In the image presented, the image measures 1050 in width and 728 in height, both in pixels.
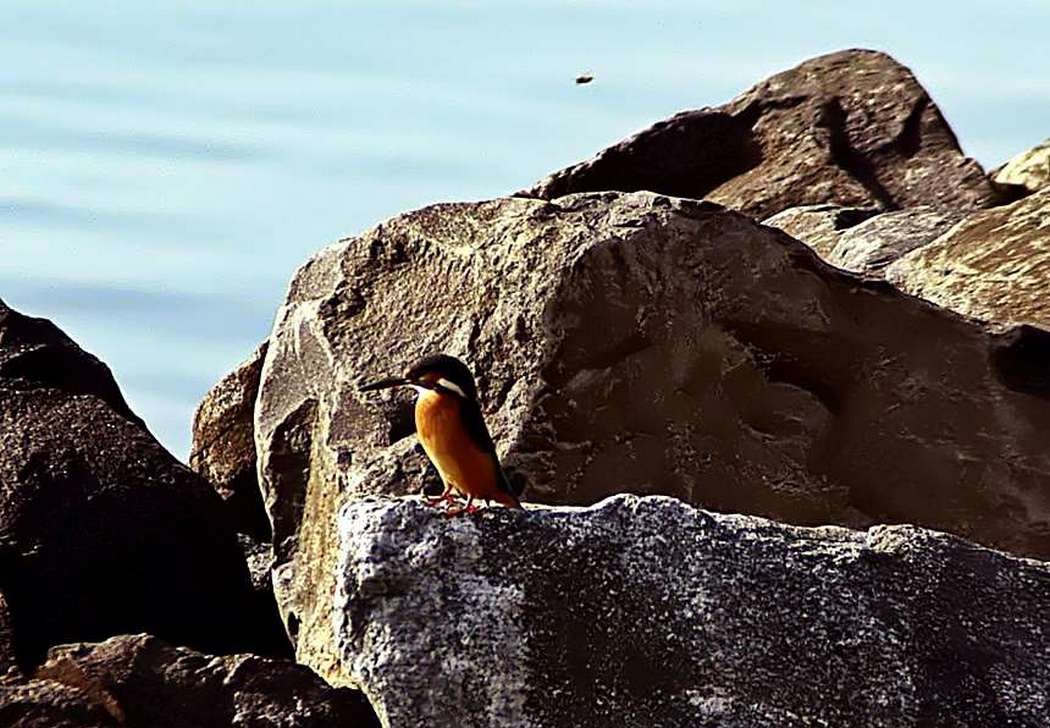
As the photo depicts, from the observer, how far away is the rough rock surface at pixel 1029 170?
17000 mm

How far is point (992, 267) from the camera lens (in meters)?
12.8

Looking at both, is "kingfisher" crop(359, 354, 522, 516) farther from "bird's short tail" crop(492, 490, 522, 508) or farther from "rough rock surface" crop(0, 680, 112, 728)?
Result: "rough rock surface" crop(0, 680, 112, 728)

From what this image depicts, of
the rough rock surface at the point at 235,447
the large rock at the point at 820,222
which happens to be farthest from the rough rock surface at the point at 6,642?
the large rock at the point at 820,222

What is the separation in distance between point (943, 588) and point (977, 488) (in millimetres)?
2933

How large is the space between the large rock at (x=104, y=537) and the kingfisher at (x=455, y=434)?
2310 mm

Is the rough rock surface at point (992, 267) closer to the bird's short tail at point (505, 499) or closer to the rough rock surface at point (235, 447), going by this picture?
the rough rock surface at point (235, 447)

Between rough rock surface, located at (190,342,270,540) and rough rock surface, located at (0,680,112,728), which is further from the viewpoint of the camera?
rough rock surface, located at (190,342,270,540)

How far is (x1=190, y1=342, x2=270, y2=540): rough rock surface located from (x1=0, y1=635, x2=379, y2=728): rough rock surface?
3.48 meters

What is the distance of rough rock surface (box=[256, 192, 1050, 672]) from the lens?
905 cm

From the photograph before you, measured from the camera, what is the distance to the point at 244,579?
988 centimetres

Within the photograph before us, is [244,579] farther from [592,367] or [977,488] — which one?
[977,488]

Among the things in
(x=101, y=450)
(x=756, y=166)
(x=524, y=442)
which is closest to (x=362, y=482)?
(x=524, y=442)

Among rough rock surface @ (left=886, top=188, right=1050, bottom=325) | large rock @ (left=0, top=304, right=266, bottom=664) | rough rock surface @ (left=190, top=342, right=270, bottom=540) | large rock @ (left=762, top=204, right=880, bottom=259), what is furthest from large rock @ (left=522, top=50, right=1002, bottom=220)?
large rock @ (left=0, top=304, right=266, bottom=664)

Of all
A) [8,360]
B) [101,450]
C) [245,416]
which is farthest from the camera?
[245,416]
